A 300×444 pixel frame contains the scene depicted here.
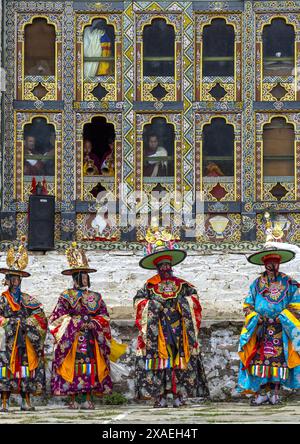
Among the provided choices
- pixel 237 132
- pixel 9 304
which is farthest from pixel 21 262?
pixel 237 132

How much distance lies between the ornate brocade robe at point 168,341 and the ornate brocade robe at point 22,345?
1180 millimetres

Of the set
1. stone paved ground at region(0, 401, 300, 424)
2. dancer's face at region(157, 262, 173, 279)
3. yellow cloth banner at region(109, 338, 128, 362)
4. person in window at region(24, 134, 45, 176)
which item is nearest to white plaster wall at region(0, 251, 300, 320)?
person in window at region(24, 134, 45, 176)

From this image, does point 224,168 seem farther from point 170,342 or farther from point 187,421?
point 187,421

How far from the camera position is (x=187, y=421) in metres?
17.0

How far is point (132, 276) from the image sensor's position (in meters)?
25.6

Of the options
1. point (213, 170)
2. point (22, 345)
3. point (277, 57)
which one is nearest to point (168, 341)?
point (22, 345)

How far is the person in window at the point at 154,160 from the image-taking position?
87.0 feet

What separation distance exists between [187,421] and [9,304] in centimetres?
476

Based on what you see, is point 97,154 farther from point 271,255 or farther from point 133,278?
point 271,255

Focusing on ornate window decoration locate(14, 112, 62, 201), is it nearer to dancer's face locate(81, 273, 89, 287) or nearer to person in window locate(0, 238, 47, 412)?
dancer's face locate(81, 273, 89, 287)

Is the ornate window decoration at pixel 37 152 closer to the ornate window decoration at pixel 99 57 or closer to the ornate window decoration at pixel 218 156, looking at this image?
the ornate window decoration at pixel 99 57

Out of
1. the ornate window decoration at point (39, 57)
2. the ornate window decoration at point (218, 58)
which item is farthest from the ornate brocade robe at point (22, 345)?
the ornate window decoration at point (218, 58)

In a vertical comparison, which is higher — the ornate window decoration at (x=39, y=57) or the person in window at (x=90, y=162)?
the ornate window decoration at (x=39, y=57)

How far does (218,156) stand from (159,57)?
176 centimetres
